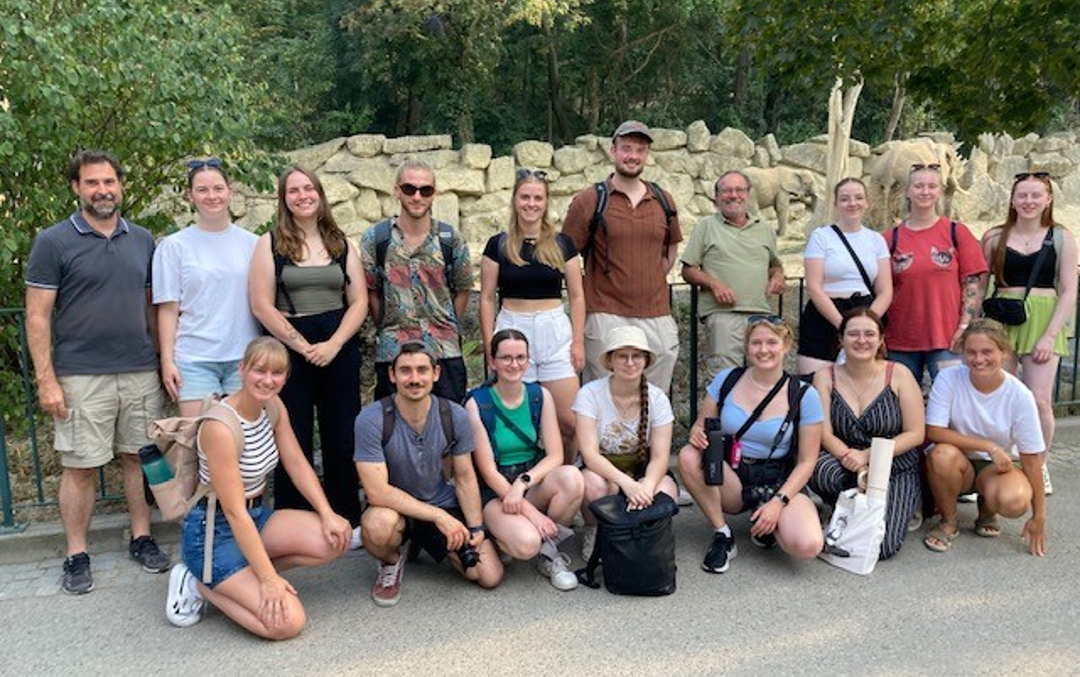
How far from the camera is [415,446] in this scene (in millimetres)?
4180

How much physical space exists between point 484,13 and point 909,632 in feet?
45.4

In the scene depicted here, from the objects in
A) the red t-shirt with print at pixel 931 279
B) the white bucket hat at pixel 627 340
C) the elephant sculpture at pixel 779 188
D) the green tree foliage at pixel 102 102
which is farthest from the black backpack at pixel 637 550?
the elephant sculpture at pixel 779 188

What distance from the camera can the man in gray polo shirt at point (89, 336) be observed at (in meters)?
4.20

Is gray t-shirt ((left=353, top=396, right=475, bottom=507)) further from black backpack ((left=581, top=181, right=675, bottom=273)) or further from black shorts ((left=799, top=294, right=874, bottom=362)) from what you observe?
black shorts ((left=799, top=294, right=874, bottom=362))

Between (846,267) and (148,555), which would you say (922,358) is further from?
(148,555)

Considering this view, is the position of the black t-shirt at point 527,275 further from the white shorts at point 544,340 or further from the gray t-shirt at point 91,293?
the gray t-shirt at point 91,293

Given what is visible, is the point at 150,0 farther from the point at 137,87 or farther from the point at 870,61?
the point at 870,61

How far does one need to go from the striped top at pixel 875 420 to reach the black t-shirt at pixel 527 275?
1.53m

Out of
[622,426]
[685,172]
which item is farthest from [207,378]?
[685,172]

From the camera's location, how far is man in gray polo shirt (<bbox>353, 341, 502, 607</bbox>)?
4066 millimetres

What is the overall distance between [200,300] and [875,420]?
3.22 metres

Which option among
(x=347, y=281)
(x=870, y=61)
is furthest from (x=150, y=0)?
(x=870, y=61)

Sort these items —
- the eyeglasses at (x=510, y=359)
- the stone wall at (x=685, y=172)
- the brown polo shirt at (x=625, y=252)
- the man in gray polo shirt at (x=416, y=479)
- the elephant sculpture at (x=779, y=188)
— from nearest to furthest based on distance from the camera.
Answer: the man in gray polo shirt at (x=416, y=479) < the eyeglasses at (x=510, y=359) < the brown polo shirt at (x=625, y=252) < the stone wall at (x=685, y=172) < the elephant sculpture at (x=779, y=188)

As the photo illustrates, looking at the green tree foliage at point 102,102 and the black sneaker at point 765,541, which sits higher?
the green tree foliage at point 102,102
